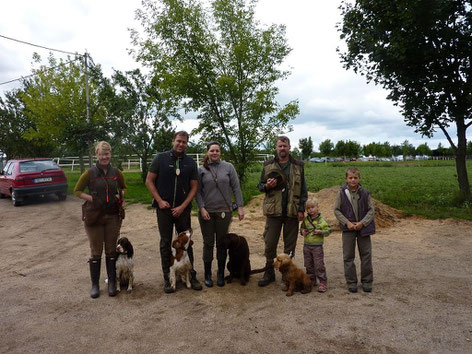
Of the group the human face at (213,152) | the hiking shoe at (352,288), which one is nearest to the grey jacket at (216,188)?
the human face at (213,152)

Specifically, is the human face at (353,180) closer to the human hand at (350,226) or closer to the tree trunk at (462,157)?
the human hand at (350,226)

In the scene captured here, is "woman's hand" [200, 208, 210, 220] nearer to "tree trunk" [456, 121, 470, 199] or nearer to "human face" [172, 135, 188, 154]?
"human face" [172, 135, 188, 154]

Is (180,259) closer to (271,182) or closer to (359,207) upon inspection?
(271,182)

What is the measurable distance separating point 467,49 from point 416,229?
6233 mm

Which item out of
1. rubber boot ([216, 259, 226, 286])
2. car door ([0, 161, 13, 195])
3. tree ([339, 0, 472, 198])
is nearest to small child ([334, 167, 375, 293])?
rubber boot ([216, 259, 226, 286])

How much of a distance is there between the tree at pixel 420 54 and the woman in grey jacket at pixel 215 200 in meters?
8.19

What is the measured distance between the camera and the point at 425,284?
4.65 metres

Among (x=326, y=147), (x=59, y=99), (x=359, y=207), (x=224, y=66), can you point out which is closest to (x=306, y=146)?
(x=326, y=147)

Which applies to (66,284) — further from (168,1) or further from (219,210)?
(168,1)

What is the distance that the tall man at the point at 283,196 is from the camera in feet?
14.9

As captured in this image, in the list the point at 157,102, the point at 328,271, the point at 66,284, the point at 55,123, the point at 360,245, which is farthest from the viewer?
the point at 55,123

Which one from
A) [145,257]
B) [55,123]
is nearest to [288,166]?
[145,257]

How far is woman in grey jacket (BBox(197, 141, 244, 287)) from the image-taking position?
180 inches

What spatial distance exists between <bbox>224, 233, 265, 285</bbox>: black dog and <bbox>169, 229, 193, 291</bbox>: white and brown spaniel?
0.58m
